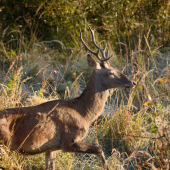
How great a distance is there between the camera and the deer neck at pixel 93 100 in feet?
13.6

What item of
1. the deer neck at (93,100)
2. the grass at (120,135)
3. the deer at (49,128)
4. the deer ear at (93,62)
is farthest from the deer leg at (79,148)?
the deer ear at (93,62)

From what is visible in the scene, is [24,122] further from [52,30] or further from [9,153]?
[52,30]

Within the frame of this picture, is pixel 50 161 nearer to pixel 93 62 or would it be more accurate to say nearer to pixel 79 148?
pixel 79 148

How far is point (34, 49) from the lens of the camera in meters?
8.34

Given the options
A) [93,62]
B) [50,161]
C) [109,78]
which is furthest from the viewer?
[93,62]

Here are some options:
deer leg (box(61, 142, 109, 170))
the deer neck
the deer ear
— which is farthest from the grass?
the deer ear

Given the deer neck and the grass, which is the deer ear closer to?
the deer neck

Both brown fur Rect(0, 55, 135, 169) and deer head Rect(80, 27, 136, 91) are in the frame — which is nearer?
brown fur Rect(0, 55, 135, 169)

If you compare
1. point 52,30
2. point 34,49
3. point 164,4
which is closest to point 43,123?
point 34,49

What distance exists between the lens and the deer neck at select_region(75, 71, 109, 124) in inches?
163

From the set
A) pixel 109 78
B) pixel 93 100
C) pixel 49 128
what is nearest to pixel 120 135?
pixel 93 100

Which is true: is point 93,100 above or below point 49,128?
above

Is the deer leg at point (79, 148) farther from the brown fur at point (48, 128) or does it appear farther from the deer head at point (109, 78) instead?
the deer head at point (109, 78)

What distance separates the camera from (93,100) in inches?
165
